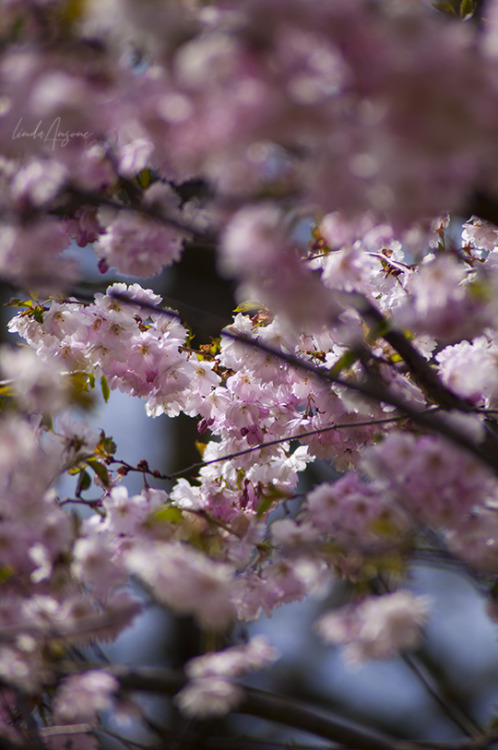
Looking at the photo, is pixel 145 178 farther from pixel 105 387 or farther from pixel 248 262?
pixel 105 387

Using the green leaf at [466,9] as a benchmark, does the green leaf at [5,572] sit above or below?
below

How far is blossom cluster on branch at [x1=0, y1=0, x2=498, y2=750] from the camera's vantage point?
2.42 feet

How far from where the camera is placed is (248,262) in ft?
2.71

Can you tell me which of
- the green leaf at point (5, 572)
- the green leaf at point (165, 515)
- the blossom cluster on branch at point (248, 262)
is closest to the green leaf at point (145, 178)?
the blossom cluster on branch at point (248, 262)

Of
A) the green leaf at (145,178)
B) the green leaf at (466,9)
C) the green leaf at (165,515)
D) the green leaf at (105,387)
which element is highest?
the green leaf at (466,9)

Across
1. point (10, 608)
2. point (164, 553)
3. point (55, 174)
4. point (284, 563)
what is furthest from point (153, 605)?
point (55, 174)

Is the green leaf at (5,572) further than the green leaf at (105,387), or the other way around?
the green leaf at (105,387)

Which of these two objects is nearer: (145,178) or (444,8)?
(145,178)

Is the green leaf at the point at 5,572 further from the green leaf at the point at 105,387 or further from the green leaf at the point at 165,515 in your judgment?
the green leaf at the point at 105,387

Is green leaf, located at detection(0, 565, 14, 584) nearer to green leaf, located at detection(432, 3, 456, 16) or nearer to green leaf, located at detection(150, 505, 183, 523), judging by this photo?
green leaf, located at detection(150, 505, 183, 523)

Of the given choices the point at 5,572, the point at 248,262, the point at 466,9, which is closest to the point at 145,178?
the point at 248,262

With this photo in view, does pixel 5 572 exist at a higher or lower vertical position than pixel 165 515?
lower

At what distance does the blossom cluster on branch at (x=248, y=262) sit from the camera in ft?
2.42

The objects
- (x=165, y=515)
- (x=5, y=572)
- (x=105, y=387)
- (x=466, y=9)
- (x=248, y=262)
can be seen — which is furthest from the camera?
(x=105, y=387)
